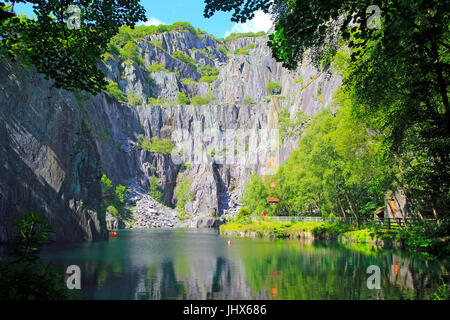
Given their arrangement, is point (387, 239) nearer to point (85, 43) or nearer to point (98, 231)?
point (85, 43)

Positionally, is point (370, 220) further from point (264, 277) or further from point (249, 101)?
point (249, 101)

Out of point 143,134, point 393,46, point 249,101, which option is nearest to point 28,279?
point 393,46

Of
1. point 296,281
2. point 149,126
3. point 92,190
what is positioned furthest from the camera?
point 149,126

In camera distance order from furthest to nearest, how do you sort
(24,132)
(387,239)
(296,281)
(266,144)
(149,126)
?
(149,126), (266,144), (24,132), (387,239), (296,281)

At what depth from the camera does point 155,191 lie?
130 m

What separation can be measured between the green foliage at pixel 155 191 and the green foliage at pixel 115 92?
121 ft

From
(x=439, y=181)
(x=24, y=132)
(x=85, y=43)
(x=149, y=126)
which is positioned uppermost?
(x=149, y=126)

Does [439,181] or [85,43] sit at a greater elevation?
[85,43]

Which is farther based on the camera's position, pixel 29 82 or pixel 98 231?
pixel 98 231

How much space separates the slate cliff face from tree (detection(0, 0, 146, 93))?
29.5 meters

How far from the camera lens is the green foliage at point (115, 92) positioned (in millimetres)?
134913

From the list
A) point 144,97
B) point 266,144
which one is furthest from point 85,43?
point 144,97

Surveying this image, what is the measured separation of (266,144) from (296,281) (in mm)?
110915

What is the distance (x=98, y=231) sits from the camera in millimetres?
51406
